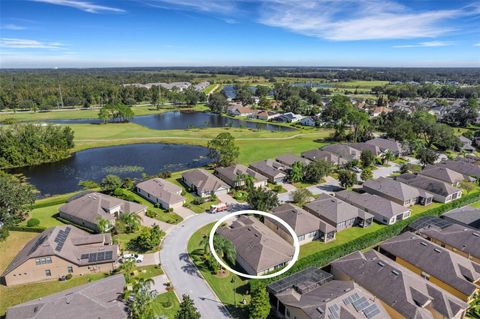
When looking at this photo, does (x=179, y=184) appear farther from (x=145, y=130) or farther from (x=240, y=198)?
(x=145, y=130)

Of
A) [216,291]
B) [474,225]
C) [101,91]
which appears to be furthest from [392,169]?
[101,91]

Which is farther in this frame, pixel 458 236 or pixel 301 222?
pixel 301 222

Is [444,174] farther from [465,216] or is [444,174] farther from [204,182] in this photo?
[204,182]

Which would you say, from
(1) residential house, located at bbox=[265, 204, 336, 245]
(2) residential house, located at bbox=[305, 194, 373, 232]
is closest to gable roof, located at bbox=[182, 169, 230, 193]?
(1) residential house, located at bbox=[265, 204, 336, 245]

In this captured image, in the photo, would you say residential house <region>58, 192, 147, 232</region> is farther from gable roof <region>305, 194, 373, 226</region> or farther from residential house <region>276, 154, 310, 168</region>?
residential house <region>276, 154, 310, 168</region>

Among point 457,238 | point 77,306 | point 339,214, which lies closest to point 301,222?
point 339,214

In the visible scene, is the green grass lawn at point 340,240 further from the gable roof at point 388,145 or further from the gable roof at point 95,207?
the gable roof at point 388,145
